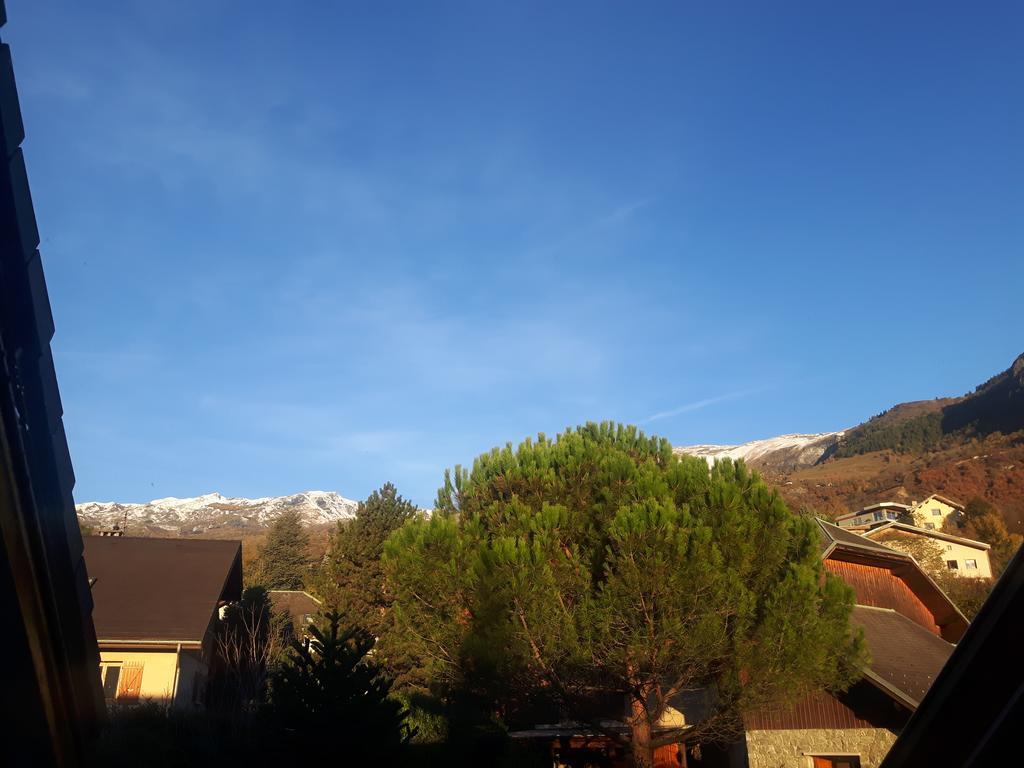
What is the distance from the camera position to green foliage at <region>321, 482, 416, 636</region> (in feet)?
103

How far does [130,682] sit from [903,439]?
115283 millimetres

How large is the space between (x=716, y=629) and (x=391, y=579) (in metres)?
6.48

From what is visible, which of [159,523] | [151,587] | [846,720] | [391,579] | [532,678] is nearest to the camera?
[532,678]

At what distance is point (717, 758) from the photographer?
1939 centimetres

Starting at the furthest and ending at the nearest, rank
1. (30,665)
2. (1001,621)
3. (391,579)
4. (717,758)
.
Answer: (717,758) < (391,579) < (30,665) < (1001,621)

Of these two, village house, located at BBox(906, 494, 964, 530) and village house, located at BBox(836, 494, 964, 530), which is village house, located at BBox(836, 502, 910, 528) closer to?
village house, located at BBox(836, 494, 964, 530)

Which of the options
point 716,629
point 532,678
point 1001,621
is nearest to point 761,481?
point 716,629

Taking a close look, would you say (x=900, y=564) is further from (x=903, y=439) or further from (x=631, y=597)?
(x=903, y=439)

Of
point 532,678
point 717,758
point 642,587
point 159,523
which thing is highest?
point 159,523

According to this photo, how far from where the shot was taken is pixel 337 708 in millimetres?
12320

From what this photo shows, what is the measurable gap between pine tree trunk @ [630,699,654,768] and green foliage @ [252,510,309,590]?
1740 inches

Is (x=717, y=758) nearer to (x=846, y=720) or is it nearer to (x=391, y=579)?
(x=846, y=720)

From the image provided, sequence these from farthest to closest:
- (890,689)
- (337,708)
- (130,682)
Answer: (130,682) < (890,689) < (337,708)

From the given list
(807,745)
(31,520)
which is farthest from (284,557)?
(31,520)
